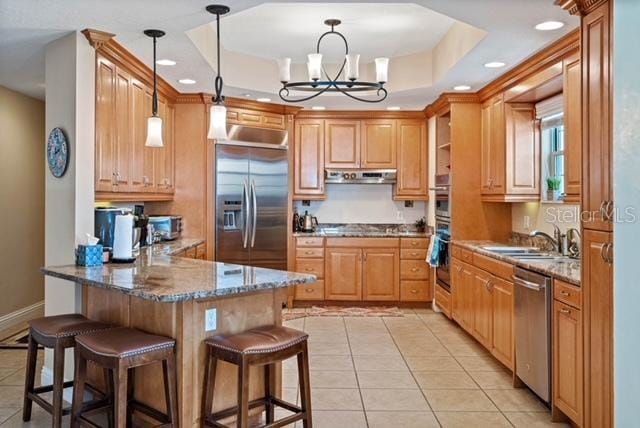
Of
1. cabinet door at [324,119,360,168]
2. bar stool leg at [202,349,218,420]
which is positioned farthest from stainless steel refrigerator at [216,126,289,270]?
bar stool leg at [202,349,218,420]

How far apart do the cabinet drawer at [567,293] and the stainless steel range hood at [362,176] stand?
146 inches

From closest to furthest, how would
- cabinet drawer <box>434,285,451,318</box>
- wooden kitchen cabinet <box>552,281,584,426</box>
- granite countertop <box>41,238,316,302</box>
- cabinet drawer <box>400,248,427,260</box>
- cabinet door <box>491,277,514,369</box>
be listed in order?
granite countertop <box>41,238,316,302</box>
wooden kitchen cabinet <box>552,281,584,426</box>
cabinet door <box>491,277,514,369</box>
cabinet drawer <box>434,285,451,318</box>
cabinet drawer <box>400,248,427,260</box>

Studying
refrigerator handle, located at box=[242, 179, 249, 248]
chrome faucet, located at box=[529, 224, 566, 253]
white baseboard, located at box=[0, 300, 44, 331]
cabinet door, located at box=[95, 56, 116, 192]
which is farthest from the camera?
refrigerator handle, located at box=[242, 179, 249, 248]

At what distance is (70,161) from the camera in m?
3.45

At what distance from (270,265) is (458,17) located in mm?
3834

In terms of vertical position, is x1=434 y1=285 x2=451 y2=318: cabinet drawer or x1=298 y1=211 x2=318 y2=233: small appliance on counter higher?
x1=298 y1=211 x2=318 y2=233: small appliance on counter

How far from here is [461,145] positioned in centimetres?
556

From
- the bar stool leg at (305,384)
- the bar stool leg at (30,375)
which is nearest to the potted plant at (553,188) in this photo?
the bar stool leg at (305,384)

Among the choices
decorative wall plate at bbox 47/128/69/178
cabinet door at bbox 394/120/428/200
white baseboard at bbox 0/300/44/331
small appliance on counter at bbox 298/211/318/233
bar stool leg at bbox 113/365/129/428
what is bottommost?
white baseboard at bbox 0/300/44/331

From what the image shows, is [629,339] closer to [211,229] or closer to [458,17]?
[458,17]

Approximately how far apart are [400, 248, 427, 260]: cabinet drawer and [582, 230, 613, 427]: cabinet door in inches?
144

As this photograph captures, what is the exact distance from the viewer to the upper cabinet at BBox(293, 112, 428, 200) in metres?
6.68

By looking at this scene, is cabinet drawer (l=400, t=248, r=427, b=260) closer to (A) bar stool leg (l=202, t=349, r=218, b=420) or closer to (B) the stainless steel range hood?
(B) the stainless steel range hood

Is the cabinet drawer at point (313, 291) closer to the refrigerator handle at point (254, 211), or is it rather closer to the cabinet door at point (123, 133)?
the refrigerator handle at point (254, 211)
